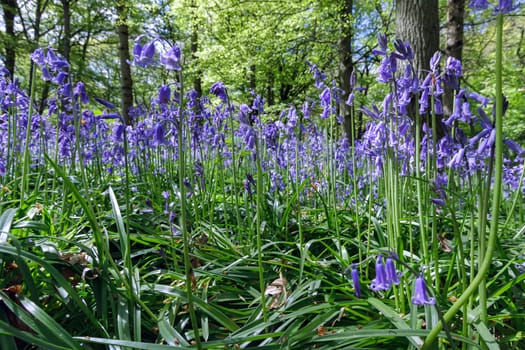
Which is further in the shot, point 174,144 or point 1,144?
point 1,144

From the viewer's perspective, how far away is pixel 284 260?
250 centimetres

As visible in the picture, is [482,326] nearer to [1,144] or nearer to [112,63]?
[1,144]

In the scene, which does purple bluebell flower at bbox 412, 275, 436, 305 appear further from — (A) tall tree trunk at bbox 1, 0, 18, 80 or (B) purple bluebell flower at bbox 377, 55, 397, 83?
(A) tall tree trunk at bbox 1, 0, 18, 80

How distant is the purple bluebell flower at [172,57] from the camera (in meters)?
1.26

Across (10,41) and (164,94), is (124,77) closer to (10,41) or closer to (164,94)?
(10,41)

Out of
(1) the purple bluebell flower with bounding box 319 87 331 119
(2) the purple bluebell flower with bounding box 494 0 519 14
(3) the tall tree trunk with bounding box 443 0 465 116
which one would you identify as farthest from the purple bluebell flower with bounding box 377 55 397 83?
(3) the tall tree trunk with bounding box 443 0 465 116

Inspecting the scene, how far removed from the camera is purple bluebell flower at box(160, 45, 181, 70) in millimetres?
1264

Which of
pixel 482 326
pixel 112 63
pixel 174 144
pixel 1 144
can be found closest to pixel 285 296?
pixel 482 326

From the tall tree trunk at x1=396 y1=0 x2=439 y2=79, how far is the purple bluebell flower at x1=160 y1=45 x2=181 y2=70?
4.22 meters

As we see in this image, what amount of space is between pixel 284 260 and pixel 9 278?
152 centimetres

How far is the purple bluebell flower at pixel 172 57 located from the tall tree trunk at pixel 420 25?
4225mm

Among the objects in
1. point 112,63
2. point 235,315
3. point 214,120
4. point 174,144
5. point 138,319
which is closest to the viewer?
point 138,319

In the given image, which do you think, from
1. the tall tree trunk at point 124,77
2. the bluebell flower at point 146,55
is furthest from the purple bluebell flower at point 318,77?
the tall tree trunk at point 124,77

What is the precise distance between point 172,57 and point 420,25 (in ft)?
14.7
